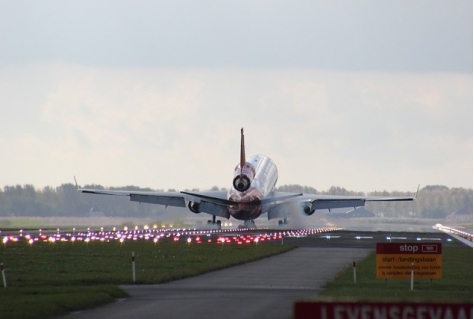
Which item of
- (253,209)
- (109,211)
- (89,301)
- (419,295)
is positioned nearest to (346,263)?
(419,295)

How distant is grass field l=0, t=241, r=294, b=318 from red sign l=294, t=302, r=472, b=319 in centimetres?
1460

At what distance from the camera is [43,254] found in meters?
56.4

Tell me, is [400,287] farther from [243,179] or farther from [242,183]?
[243,179]

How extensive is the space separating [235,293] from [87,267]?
13.7 m

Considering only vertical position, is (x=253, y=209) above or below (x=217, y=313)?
above

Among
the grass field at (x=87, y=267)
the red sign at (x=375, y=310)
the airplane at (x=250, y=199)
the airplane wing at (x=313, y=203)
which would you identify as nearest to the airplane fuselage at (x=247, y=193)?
the airplane at (x=250, y=199)

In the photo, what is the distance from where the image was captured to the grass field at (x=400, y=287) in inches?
1254

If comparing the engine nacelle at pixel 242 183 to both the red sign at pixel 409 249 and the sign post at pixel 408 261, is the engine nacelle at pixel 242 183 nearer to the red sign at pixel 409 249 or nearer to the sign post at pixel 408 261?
the red sign at pixel 409 249

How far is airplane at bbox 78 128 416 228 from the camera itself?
10781 centimetres

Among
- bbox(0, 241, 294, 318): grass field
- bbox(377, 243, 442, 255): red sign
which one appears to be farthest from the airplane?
bbox(377, 243, 442, 255): red sign

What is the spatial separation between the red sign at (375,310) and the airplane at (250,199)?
90.5 meters

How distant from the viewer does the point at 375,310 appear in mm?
12047

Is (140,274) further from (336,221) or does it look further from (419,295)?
(336,221)

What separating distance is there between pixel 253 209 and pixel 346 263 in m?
57.2
